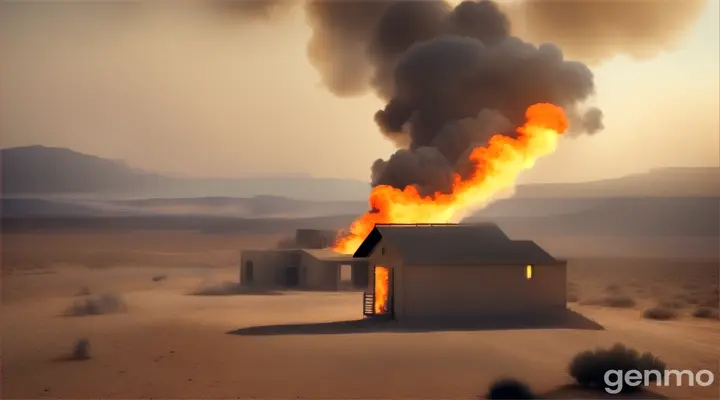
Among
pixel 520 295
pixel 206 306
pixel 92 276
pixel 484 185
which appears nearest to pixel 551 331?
pixel 520 295

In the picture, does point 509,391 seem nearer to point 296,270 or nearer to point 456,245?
point 456,245

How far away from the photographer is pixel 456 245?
112 ft

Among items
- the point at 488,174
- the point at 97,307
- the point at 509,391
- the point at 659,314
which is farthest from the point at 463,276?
the point at 488,174

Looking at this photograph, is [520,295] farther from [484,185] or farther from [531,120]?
[531,120]

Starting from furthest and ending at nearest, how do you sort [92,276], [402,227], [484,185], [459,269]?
[92,276], [484,185], [402,227], [459,269]

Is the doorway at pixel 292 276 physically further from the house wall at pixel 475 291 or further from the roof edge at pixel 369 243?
the house wall at pixel 475 291

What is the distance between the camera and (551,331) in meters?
30.4

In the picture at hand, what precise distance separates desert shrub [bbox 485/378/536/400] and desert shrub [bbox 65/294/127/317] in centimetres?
2169

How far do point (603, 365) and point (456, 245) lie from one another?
1206 centimetres

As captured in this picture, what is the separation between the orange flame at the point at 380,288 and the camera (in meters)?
35.6

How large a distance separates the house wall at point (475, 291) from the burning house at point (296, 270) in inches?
771

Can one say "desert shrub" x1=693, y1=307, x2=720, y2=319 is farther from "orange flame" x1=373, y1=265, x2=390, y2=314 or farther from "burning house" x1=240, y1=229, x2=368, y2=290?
"burning house" x1=240, y1=229, x2=368, y2=290

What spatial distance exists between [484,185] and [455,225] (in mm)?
15631

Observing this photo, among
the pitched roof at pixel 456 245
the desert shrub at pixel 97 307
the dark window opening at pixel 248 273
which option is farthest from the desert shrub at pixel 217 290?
the pitched roof at pixel 456 245
